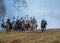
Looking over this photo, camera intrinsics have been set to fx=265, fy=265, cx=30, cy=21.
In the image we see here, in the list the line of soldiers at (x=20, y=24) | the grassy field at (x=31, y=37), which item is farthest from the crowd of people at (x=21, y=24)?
the grassy field at (x=31, y=37)

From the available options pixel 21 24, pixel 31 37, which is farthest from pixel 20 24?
A: pixel 31 37

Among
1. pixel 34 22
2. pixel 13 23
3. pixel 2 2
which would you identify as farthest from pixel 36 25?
pixel 2 2

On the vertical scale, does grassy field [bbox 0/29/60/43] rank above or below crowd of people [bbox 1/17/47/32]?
below

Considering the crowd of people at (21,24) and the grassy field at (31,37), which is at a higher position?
the crowd of people at (21,24)

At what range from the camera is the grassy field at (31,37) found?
47.3 ft

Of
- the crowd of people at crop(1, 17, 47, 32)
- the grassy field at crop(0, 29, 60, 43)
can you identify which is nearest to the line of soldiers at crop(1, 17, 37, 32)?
the crowd of people at crop(1, 17, 47, 32)

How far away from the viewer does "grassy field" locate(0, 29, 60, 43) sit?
47.3 feet

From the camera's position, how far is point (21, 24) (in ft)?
56.8

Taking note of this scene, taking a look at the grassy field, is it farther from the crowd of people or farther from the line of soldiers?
the line of soldiers

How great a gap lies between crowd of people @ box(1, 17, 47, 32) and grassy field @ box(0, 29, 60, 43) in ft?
2.45

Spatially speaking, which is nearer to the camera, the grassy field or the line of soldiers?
the grassy field

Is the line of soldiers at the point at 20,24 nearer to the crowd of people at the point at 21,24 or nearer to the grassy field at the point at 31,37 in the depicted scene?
the crowd of people at the point at 21,24

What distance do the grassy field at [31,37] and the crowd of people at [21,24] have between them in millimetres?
748

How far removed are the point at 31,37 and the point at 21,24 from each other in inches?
97.4
